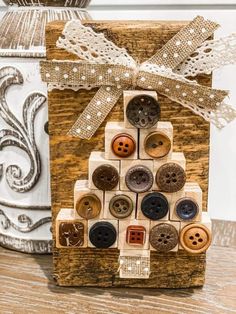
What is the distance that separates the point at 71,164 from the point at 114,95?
0.09 metres

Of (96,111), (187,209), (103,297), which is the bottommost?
(103,297)

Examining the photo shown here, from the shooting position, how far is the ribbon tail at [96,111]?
537 millimetres

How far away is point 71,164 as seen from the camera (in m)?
0.56

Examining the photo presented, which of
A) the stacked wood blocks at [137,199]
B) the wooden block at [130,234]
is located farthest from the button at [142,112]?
the wooden block at [130,234]

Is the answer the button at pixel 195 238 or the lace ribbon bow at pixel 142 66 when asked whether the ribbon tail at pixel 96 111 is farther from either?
the button at pixel 195 238

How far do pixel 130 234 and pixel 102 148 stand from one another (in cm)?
10

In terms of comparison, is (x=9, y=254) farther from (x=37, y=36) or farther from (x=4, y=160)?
(x=37, y=36)

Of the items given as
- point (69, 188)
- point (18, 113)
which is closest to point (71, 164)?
point (69, 188)

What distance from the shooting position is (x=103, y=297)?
56cm

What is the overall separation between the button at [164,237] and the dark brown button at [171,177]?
0.04 meters

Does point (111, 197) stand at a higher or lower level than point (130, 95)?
lower

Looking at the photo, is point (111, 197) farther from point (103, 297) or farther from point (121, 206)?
point (103, 297)

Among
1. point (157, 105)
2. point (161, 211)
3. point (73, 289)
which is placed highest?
point (157, 105)

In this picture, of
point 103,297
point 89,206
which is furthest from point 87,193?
point 103,297
